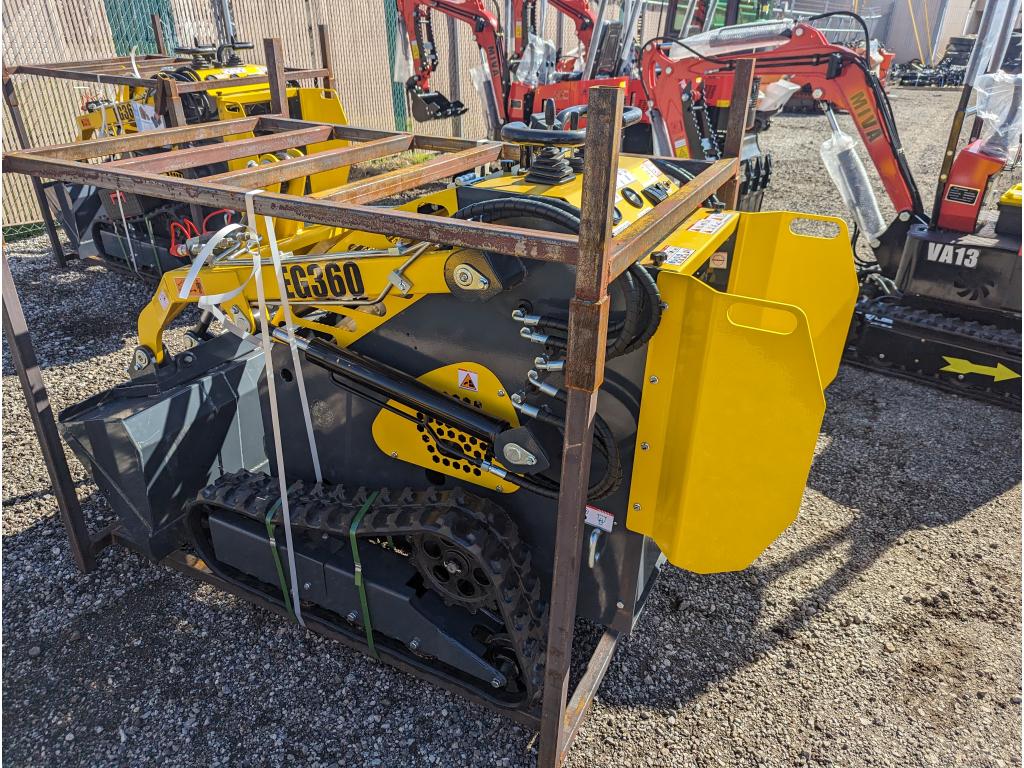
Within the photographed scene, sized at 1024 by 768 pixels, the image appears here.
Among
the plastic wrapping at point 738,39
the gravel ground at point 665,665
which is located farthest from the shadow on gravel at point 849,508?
the plastic wrapping at point 738,39

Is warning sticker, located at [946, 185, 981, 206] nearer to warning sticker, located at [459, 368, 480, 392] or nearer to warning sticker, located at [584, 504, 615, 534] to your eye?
warning sticker, located at [584, 504, 615, 534]

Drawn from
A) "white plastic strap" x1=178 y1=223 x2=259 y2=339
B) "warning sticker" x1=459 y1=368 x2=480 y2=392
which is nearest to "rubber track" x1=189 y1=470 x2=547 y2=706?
"warning sticker" x1=459 y1=368 x2=480 y2=392

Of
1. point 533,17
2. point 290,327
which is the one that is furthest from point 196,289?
point 533,17

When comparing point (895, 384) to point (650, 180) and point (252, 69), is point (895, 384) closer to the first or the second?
point (650, 180)

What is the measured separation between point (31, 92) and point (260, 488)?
8570 millimetres

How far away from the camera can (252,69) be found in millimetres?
8141

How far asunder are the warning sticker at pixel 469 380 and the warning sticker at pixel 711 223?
109 centimetres

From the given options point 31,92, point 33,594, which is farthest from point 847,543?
point 31,92

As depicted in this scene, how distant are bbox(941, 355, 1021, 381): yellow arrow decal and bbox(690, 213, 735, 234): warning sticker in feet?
11.0

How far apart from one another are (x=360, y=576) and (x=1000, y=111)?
600cm

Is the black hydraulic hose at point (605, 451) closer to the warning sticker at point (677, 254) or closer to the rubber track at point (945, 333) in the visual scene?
the warning sticker at point (677, 254)

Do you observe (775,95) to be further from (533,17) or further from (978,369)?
(533,17)

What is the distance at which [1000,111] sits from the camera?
556 cm

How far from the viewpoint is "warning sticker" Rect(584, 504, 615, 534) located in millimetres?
2773
